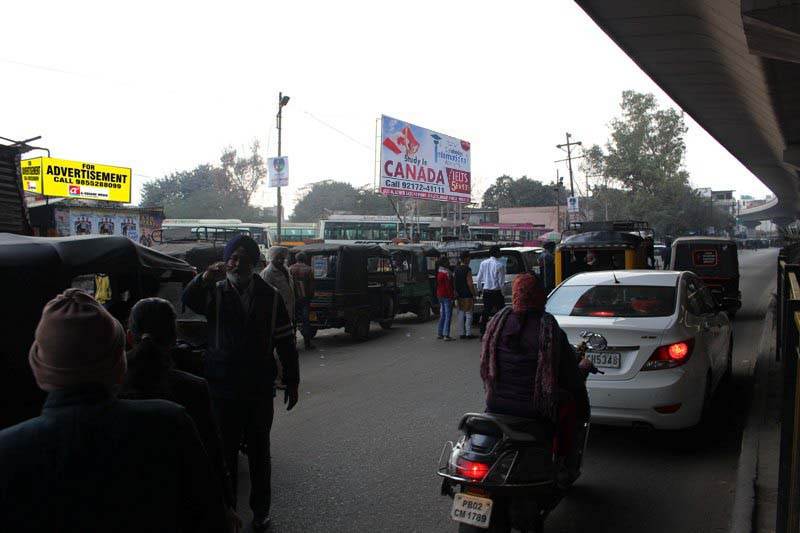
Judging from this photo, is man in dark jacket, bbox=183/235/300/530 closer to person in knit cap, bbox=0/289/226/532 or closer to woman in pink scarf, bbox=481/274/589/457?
woman in pink scarf, bbox=481/274/589/457

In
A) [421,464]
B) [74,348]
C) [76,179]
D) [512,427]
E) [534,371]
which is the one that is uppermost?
[76,179]

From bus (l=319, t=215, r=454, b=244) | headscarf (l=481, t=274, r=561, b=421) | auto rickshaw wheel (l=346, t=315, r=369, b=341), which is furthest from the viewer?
bus (l=319, t=215, r=454, b=244)

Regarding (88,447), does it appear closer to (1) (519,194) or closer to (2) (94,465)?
(2) (94,465)

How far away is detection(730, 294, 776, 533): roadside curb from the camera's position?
462 centimetres

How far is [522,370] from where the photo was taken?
Result: 4.09m

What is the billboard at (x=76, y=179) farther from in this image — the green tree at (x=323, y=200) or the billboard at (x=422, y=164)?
the green tree at (x=323, y=200)

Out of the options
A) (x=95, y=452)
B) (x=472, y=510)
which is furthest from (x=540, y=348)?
(x=95, y=452)

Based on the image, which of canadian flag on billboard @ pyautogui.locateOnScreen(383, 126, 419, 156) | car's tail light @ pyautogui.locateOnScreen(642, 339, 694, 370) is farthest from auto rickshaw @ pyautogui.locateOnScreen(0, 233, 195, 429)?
canadian flag on billboard @ pyautogui.locateOnScreen(383, 126, 419, 156)

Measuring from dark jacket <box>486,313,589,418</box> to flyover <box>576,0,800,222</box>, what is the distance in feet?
23.7

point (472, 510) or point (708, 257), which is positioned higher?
point (708, 257)

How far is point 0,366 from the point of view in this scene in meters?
3.67

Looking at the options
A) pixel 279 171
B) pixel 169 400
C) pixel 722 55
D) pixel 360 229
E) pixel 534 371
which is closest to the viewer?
pixel 169 400

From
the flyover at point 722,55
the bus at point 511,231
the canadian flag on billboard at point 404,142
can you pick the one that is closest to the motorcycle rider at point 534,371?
the flyover at point 722,55

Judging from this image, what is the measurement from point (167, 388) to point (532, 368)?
7.05 feet
